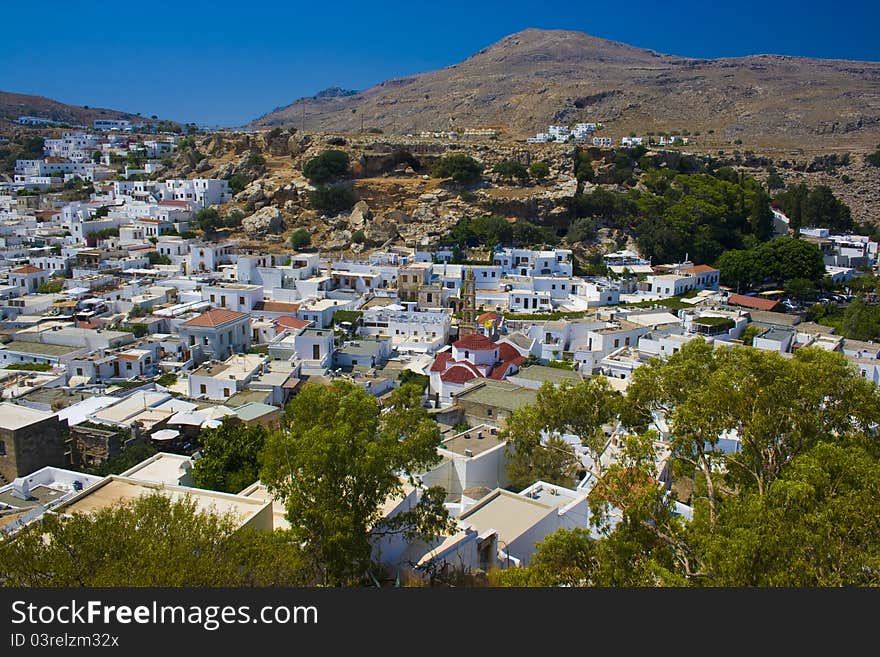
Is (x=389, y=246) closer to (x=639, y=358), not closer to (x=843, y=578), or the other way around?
(x=639, y=358)

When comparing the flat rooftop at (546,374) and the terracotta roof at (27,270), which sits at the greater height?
the terracotta roof at (27,270)

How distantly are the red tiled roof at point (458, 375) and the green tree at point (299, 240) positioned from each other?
18.0 metres

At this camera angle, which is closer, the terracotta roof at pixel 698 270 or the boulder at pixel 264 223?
the terracotta roof at pixel 698 270

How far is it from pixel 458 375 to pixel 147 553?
13614 millimetres

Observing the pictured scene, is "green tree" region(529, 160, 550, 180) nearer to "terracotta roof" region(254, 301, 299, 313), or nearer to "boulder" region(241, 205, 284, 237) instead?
"boulder" region(241, 205, 284, 237)

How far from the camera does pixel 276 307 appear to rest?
2520 cm

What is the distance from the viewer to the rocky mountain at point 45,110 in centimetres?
8594

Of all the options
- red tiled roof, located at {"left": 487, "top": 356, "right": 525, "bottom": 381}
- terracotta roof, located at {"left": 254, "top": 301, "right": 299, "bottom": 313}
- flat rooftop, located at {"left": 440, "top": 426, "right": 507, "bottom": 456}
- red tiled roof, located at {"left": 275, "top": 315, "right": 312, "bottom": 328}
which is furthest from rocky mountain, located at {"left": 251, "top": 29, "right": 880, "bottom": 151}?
flat rooftop, located at {"left": 440, "top": 426, "right": 507, "bottom": 456}

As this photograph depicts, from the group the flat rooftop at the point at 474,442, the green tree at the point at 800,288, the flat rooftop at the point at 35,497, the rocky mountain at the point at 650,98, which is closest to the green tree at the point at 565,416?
the flat rooftop at the point at 474,442

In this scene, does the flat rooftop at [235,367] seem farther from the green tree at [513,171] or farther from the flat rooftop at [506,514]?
the green tree at [513,171]

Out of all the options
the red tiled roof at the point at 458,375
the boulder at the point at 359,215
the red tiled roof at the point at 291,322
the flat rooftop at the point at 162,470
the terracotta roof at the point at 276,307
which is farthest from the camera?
the boulder at the point at 359,215

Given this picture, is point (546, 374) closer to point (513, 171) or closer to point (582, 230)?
point (582, 230)

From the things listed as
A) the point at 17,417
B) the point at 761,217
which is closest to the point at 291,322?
the point at 17,417

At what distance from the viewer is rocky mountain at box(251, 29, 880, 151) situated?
59875 mm
